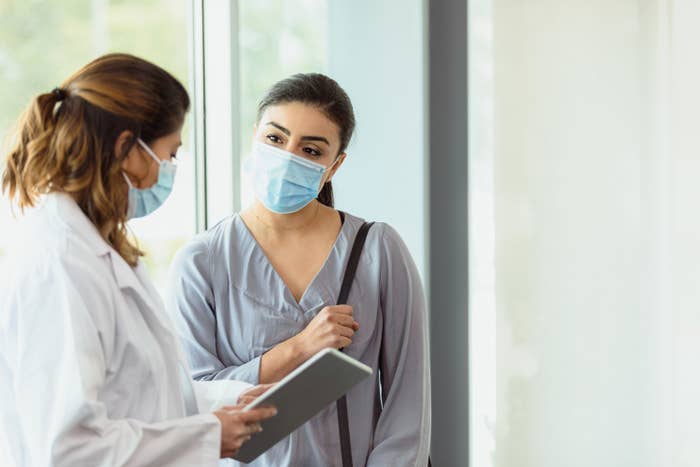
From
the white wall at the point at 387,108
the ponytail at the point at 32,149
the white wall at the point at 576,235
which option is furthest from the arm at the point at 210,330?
the white wall at the point at 576,235

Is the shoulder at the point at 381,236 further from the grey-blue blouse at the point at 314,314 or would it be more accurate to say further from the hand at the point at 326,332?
the hand at the point at 326,332

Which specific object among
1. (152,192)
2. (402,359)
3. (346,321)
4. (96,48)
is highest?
(96,48)

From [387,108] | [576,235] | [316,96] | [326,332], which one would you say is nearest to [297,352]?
[326,332]

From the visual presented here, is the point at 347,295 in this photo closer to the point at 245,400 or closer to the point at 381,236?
the point at 381,236

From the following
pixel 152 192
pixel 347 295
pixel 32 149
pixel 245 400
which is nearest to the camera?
pixel 32 149

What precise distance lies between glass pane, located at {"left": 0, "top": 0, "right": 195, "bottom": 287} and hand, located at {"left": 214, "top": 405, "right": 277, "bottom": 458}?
65 centimetres

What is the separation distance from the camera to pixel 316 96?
193 cm

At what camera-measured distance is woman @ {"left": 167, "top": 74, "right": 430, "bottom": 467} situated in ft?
6.02

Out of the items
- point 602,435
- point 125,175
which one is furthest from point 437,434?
point 125,175

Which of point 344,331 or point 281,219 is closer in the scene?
point 344,331

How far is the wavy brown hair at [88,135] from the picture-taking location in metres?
1.30

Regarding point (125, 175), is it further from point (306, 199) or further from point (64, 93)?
point (306, 199)

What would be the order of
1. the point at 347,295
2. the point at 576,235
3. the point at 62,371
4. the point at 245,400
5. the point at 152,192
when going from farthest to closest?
the point at 576,235 < the point at 347,295 < the point at 245,400 < the point at 152,192 < the point at 62,371

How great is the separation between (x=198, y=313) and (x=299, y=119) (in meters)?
0.47
